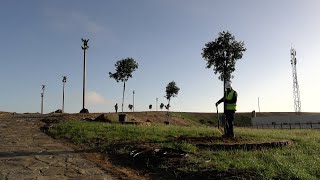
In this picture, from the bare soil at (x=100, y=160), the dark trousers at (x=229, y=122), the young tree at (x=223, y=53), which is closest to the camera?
the bare soil at (x=100, y=160)

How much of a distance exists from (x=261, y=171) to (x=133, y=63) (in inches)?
1730

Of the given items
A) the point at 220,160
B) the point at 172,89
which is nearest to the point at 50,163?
the point at 220,160

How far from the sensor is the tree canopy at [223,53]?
49.0m

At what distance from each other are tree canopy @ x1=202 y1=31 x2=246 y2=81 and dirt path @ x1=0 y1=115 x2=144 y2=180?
36.9 meters

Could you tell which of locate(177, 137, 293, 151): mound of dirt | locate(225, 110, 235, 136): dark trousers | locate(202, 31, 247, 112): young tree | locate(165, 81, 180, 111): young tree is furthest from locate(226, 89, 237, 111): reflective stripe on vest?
locate(165, 81, 180, 111): young tree

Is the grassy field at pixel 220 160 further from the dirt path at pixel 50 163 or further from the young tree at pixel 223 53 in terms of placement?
the young tree at pixel 223 53

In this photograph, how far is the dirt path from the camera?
8797 millimetres

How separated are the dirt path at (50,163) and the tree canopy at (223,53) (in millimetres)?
36910

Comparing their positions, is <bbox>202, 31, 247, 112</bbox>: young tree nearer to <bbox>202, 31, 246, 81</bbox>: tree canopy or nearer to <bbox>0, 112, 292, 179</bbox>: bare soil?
<bbox>202, 31, 246, 81</bbox>: tree canopy

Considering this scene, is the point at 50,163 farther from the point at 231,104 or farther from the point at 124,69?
the point at 124,69

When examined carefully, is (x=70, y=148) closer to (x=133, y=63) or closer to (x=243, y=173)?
(x=243, y=173)

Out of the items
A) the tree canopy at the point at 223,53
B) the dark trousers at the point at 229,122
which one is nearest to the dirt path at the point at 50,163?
the dark trousers at the point at 229,122

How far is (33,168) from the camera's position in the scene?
9.38m

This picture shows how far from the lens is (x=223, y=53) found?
49.6 meters
